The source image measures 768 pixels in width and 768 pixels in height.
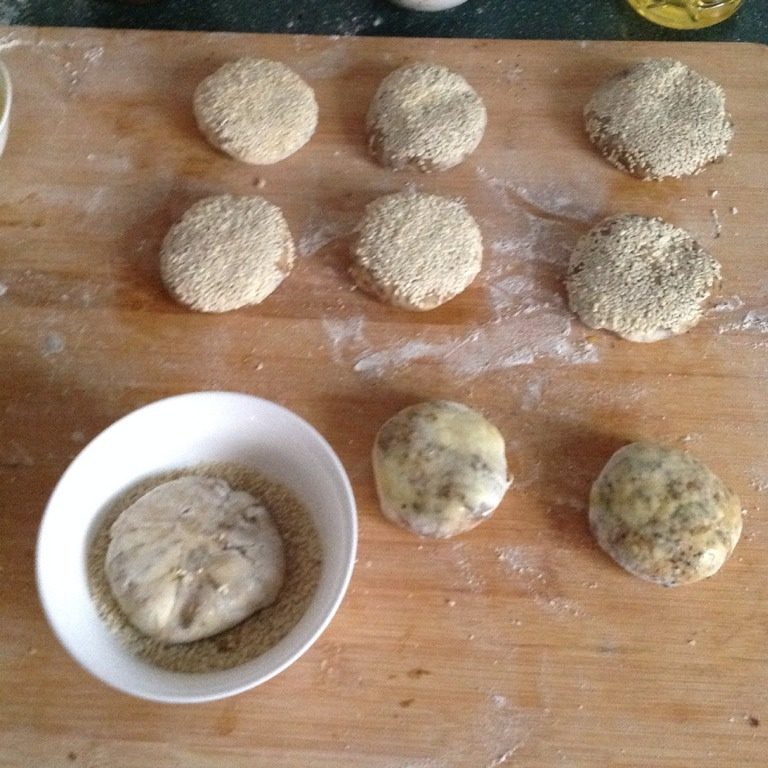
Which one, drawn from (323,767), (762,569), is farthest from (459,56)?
(323,767)

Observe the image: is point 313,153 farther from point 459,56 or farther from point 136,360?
point 136,360

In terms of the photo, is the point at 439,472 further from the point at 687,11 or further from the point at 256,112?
the point at 687,11

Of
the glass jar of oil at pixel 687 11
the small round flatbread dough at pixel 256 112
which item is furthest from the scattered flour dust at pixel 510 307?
the glass jar of oil at pixel 687 11

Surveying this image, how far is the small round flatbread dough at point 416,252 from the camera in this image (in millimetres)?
1011

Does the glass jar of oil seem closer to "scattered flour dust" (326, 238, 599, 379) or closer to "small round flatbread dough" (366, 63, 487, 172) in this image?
"small round flatbread dough" (366, 63, 487, 172)

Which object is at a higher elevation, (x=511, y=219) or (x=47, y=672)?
(x=511, y=219)

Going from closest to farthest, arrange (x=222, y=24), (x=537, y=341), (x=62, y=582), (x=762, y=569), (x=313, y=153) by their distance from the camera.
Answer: (x=62, y=582)
(x=762, y=569)
(x=537, y=341)
(x=313, y=153)
(x=222, y=24)

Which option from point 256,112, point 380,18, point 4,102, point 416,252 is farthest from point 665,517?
point 4,102

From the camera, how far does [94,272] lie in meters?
1.05

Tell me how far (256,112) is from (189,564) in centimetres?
65

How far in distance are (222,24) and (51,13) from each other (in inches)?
11.1

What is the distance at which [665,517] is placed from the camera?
2.90ft

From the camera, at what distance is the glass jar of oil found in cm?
123

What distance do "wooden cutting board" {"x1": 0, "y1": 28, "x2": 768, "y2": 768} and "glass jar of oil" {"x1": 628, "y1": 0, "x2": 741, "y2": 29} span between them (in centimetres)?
9
